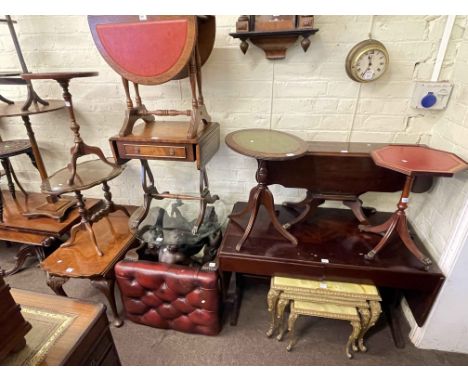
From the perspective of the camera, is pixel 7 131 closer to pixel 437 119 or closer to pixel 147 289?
pixel 147 289

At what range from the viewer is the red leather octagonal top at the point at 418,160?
3.55 ft

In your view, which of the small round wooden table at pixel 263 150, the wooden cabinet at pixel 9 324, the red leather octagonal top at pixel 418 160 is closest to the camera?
the wooden cabinet at pixel 9 324

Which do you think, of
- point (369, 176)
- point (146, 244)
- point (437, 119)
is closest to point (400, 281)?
point (369, 176)

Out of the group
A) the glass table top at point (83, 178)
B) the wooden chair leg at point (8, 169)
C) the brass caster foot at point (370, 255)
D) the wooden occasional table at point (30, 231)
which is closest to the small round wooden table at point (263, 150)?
the brass caster foot at point (370, 255)

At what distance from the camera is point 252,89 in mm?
1563

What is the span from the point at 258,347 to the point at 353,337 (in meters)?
0.51

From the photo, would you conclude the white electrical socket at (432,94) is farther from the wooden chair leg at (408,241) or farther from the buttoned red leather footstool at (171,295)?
the buttoned red leather footstool at (171,295)

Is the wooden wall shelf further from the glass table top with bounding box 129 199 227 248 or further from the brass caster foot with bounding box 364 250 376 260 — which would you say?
the brass caster foot with bounding box 364 250 376 260

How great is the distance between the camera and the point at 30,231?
1.88m

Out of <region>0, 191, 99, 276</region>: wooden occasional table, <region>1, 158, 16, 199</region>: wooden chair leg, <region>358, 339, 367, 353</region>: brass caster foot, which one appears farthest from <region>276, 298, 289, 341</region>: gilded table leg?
<region>1, 158, 16, 199</region>: wooden chair leg

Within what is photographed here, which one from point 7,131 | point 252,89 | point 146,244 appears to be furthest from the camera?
point 7,131

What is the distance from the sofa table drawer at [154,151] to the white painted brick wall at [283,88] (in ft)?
1.54

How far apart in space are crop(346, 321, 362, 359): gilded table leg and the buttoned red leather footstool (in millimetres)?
713

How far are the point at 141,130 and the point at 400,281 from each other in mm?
1543
